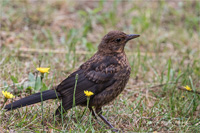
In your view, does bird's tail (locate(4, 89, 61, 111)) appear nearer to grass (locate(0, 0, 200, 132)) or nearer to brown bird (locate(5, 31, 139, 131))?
brown bird (locate(5, 31, 139, 131))

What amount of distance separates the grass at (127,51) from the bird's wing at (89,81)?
0.21 m

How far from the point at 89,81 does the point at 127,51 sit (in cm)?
250

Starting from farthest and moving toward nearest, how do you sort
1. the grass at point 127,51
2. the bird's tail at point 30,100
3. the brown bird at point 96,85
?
the grass at point 127,51, the brown bird at point 96,85, the bird's tail at point 30,100

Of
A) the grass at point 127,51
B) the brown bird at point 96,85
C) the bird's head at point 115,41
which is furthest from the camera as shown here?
the bird's head at point 115,41

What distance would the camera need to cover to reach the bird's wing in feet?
13.1

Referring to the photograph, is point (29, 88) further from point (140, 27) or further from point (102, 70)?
point (140, 27)

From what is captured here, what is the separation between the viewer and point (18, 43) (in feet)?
20.7

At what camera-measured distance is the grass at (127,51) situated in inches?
162

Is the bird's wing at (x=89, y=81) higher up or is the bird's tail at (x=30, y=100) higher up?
the bird's wing at (x=89, y=81)

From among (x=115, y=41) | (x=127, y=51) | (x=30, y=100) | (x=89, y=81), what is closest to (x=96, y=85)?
(x=89, y=81)

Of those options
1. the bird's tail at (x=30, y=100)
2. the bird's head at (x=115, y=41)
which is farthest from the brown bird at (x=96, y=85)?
the bird's head at (x=115, y=41)

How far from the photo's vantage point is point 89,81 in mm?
4102

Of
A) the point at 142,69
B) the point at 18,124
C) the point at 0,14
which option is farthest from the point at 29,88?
the point at 0,14

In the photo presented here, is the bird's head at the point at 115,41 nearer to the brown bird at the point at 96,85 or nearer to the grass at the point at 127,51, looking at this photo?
the brown bird at the point at 96,85
